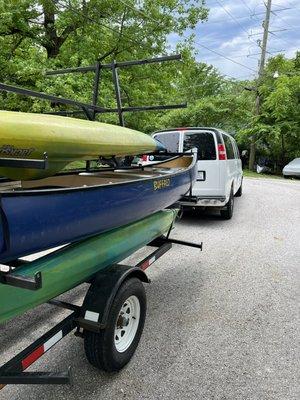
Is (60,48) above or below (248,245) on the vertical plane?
above

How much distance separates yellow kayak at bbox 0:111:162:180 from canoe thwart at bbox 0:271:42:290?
827mm

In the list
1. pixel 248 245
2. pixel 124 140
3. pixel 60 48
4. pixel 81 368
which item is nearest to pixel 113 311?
pixel 81 368

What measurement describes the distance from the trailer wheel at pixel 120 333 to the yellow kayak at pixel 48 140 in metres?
1.14

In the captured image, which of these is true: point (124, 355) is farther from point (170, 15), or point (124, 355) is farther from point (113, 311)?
point (170, 15)

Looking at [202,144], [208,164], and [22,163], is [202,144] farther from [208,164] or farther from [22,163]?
[22,163]

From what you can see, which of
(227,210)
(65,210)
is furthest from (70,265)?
(227,210)

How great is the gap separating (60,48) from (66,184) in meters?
12.1

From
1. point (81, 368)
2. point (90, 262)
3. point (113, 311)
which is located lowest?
point (81, 368)

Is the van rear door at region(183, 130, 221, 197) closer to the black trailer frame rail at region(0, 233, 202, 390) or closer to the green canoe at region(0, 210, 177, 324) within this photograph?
the green canoe at region(0, 210, 177, 324)

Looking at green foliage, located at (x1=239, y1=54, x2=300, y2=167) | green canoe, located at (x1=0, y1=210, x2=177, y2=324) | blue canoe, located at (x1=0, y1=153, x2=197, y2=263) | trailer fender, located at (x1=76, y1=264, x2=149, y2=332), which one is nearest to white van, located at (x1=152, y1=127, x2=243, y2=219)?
blue canoe, located at (x1=0, y1=153, x2=197, y2=263)

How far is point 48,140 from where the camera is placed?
2660 mm

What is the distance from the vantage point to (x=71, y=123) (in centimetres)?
297

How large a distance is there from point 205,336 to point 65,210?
1.95 metres

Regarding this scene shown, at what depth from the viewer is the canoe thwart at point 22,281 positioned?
6.65 ft
